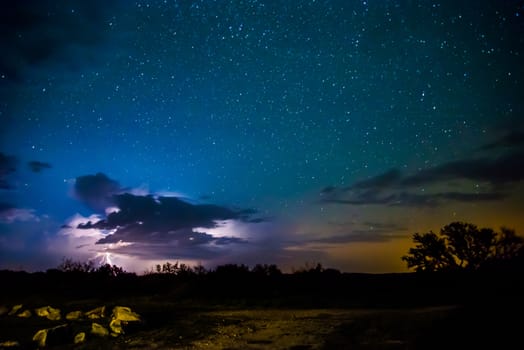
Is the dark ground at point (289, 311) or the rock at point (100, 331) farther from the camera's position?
the rock at point (100, 331)

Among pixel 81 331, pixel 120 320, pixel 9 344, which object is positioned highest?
pixel 120 320

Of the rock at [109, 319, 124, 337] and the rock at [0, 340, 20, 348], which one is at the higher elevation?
the rock at [109, 319, 124, 337]

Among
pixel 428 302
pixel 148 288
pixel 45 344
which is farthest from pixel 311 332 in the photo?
pixel 148 288

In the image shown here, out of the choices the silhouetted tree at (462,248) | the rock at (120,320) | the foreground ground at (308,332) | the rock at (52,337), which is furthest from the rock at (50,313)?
the silhouetted tree at (462,248)

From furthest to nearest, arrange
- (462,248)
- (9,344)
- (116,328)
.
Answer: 1. (462,248)
2. (116,328)
3. (9,344)

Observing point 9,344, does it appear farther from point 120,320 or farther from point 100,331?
point 120,320

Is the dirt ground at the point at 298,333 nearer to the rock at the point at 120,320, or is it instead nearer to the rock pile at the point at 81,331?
the rock at the point at 120,320

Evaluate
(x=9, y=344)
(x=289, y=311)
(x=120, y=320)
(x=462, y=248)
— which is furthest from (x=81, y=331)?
(x=462, y=248)

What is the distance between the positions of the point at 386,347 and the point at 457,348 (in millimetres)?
1331

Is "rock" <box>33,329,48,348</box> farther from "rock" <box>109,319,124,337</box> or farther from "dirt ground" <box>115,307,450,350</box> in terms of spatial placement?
"dirt ground" <box>115,307,450,350</box>

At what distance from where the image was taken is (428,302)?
1673cm

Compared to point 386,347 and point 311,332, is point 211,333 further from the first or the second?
point 386,347

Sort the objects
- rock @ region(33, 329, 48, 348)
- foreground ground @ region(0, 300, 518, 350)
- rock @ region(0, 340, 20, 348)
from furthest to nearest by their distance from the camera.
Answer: rock @ region(33, 329, 48, 348)
rock @ region(0, 340, 20, 348)
foreground ground @ region(0, 300, 518, 350)

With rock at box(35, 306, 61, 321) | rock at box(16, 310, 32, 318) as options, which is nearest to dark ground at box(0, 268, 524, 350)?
rock at box(16, 310, 32, 318)
